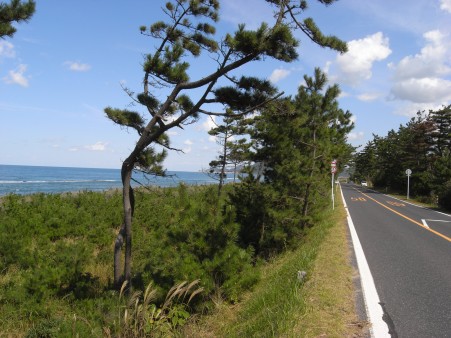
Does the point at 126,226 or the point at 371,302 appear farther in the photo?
the point at 126,226

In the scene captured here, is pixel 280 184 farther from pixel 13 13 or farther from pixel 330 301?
pixel 13 13

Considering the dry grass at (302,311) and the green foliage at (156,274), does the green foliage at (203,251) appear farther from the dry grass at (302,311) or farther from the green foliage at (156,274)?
the dry grass at (302,311)

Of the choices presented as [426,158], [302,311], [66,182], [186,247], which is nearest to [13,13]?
[186,247]

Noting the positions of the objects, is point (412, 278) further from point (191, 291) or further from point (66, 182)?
point (66, 182)

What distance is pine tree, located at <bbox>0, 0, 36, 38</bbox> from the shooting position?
6.46 m

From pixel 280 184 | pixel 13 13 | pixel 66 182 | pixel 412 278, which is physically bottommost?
pixel 66 182

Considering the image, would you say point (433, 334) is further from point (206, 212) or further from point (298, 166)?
Answer: point (298, 166)

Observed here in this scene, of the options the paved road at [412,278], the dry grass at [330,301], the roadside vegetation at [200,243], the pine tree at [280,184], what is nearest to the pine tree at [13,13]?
the roadside vegetation at [200,243]

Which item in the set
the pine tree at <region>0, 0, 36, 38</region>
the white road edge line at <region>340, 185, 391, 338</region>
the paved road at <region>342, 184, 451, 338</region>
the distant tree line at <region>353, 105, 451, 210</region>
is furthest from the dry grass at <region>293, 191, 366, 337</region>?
the distant tree line at <region>353, 105, 451, 210</region>

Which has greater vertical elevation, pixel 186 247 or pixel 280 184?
pixel 280 184

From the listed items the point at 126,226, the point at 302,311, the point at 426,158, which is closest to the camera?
the point at 302,311

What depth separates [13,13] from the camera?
650cm

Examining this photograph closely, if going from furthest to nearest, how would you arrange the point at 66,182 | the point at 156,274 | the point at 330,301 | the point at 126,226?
the point at 66,182
the point at 126,226
the point at 156,274
the point at 330,301

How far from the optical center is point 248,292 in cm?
689
